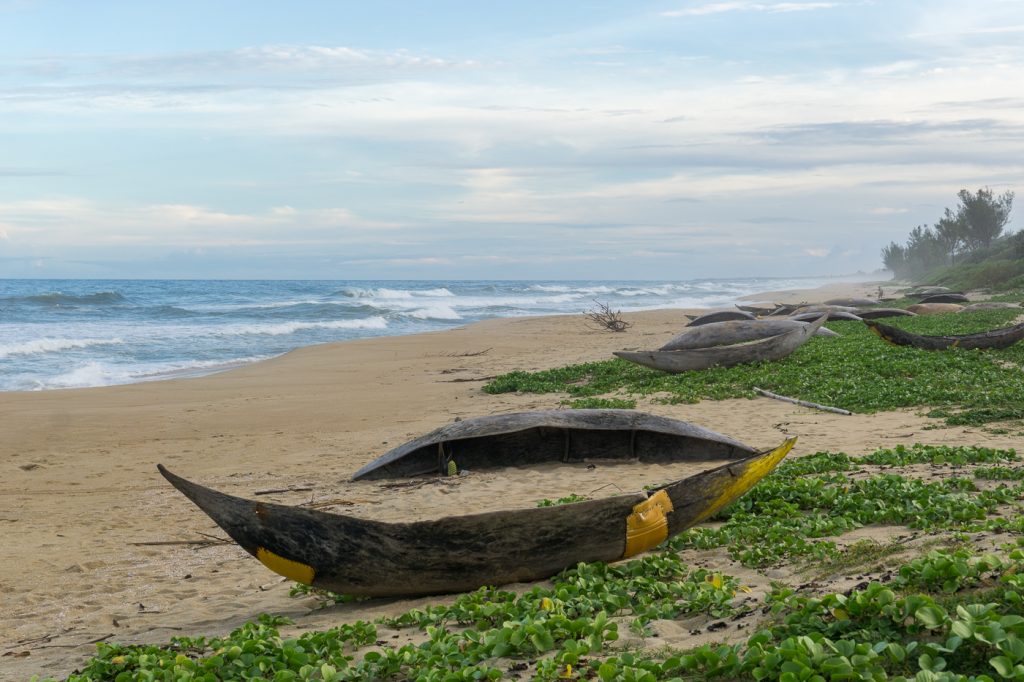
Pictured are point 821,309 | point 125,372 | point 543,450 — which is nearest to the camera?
point 543,450

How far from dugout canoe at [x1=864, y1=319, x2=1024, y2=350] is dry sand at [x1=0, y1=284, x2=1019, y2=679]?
503 cm

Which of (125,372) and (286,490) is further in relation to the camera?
(125,372)

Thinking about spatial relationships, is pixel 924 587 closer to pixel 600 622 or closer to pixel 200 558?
pixel 600 622

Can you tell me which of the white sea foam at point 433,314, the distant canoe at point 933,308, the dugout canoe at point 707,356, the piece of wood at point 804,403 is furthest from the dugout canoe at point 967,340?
the white sea foam at point 433,314

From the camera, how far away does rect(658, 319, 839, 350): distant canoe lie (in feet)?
58.3

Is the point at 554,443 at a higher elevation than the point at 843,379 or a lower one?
lower

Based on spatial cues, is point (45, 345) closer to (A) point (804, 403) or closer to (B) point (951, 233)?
(A) point (804, 403)

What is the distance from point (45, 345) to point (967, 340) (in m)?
25.4

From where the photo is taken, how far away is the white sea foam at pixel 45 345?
26822 millimetres

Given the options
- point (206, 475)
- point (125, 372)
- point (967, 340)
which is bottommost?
point (206, 475)

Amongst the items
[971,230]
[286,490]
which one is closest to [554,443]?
[286,490]

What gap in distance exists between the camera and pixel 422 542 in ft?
18.7

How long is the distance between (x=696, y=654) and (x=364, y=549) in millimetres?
2477

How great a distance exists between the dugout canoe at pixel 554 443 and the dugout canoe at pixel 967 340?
341 inches
